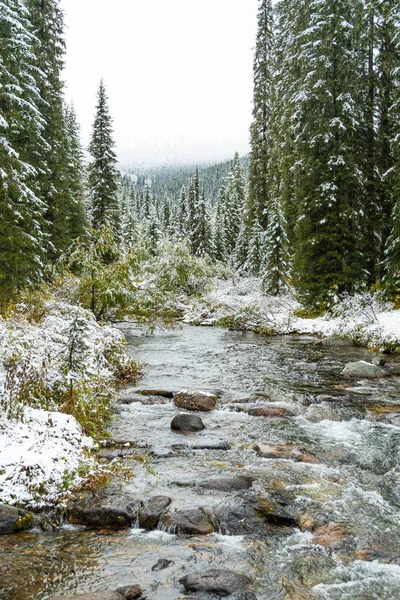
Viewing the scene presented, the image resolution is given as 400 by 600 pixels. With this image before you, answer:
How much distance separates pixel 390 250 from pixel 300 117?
831 cm

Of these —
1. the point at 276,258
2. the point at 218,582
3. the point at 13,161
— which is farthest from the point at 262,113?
the point at 218,582

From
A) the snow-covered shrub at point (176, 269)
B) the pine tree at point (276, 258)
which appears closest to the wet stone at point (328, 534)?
the snow-covered shrub at point (176, 269)

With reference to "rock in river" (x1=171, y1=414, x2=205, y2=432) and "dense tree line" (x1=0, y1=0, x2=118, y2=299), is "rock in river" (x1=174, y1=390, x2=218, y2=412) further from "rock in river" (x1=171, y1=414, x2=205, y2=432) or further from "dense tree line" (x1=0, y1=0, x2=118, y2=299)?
"dense tree line" (x1=0, y1=0, x2=118, y2=299)

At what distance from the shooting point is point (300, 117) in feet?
71.0

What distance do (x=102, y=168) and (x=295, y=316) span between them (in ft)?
73.7

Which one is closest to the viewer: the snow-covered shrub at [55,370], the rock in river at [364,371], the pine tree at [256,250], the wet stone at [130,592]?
the wet stone at [130,592]

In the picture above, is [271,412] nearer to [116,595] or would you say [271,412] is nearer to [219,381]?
[219,381]

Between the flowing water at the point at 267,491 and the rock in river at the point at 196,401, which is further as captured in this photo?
the rock in river at the point at 196,401

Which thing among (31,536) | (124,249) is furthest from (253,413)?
(124,249)

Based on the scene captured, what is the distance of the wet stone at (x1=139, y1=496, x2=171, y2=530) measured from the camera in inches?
215

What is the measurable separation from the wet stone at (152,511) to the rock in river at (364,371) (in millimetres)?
8605

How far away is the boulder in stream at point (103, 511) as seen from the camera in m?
5.43

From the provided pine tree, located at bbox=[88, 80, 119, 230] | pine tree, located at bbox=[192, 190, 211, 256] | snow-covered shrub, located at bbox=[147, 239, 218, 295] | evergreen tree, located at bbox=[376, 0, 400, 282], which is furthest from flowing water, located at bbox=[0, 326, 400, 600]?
pine tree, located at bbox=[192, 190, 211, 256]

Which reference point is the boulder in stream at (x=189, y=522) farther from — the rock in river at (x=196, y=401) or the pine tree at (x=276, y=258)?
the pine tree at (x=276, y=258)
